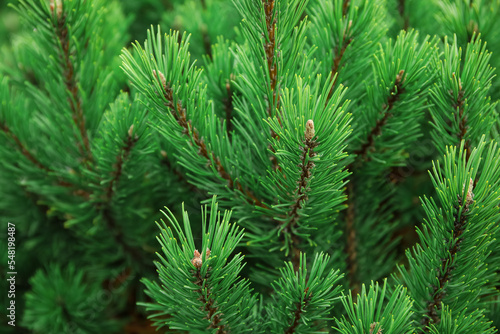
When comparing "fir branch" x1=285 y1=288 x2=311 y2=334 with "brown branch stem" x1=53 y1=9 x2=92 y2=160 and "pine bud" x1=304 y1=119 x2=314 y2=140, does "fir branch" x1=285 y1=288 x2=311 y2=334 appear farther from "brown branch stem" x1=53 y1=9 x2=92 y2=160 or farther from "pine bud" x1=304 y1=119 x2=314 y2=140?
"brown branch stem" x1=53 y1=9 x2=92 y2=160

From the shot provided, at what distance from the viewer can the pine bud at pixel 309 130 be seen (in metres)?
0.39

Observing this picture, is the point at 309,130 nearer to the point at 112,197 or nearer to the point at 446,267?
the point at 446,267

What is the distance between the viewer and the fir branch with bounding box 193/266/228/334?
421 millimetres

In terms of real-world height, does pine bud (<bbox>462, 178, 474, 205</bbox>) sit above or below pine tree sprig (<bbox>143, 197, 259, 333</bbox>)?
above

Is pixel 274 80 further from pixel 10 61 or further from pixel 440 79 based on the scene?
pixel 10 61

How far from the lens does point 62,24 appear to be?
0.55 m

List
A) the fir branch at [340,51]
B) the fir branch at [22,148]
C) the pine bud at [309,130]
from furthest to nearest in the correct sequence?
the fir branch at [22,148], the fir branch at [340,51], the pine bud at [309,130]

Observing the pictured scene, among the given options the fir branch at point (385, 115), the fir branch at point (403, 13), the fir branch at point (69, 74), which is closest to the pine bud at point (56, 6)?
the fir branch at point (69, 74)

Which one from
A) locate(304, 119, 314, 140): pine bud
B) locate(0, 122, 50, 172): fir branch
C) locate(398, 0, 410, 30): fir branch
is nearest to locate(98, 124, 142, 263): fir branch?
locate(0, 122, 50, 172): fir branch

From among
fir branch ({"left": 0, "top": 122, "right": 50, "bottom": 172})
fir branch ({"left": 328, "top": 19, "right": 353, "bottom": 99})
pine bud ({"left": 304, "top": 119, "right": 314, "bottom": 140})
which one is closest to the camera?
pine bud ({"left": 304, "top": 119, "right": 314, "bottom": 140})

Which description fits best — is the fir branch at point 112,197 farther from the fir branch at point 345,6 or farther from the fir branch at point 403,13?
the fir branch at point 403,13

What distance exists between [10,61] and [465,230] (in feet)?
2.49

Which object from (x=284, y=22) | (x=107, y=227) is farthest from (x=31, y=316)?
(x=284, y=22)

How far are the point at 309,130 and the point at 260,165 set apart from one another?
0.14 m
